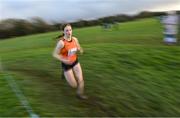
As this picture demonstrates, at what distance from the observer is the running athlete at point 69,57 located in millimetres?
12180

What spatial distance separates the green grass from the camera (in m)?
11.9

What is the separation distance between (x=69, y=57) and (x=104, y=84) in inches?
73.6

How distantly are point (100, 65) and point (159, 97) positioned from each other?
104 inches

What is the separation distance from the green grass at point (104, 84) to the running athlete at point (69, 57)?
1.28 feet

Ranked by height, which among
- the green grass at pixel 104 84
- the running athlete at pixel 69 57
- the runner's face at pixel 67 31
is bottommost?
the green grass at pixel 104 84

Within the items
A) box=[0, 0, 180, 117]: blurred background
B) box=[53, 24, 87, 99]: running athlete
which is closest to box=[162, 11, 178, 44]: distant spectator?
box=[0, 0, 180, 117]: blurred background

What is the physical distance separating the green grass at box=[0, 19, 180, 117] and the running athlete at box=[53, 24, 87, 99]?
1.28ft

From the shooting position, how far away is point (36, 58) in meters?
16.7

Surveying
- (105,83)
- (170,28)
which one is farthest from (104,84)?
(170,28)

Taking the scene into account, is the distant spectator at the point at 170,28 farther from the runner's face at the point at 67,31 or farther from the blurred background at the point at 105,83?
the runner's face at the point at 67,31

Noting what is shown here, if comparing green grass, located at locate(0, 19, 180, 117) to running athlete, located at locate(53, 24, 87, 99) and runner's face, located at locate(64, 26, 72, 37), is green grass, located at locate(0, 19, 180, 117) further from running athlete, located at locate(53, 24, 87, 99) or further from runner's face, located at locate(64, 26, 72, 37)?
runner's face, located at locate(64, 26, 72, 37)

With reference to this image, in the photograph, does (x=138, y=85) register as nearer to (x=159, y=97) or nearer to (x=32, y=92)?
(x=159, y=97)

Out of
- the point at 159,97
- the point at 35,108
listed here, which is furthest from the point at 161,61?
the point at 35,108

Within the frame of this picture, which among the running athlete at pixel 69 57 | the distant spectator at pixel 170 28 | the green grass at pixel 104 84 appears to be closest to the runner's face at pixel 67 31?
the running athlete at pixel 69 57
